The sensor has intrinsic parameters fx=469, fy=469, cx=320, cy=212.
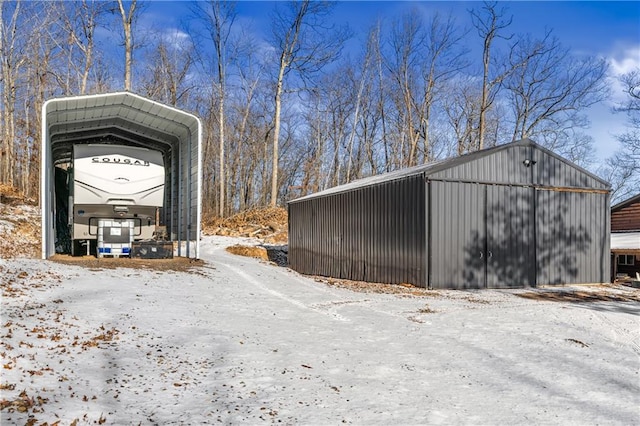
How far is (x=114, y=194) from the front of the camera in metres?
12.2

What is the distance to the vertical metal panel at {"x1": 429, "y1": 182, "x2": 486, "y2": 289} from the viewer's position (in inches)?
504

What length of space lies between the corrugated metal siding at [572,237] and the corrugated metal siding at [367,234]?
4.18 meters

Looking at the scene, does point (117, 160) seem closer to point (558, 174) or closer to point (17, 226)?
point (17, 226)

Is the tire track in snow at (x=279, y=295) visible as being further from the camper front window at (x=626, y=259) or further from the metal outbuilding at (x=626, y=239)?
the camper front window at (x=626, y=259)

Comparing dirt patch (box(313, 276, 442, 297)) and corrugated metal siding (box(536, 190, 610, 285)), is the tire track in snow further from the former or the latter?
corrugated metal siding (box(536, 190, 610, 285))

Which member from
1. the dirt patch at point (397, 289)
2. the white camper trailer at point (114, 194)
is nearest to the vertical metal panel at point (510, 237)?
the dirt patch at point (397, 289)

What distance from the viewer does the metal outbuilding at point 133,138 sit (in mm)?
11961

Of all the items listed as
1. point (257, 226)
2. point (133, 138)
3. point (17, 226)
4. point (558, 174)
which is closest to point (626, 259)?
point (558, 174)

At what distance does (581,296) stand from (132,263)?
11.4 m

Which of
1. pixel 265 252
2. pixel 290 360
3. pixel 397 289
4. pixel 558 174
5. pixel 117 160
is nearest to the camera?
pixel 290 360

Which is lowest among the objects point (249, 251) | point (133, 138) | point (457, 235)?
point (249, 251)

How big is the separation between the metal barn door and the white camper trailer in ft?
25.2

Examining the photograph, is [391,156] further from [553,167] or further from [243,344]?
[243,344]

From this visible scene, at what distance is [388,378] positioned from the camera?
4.82m
